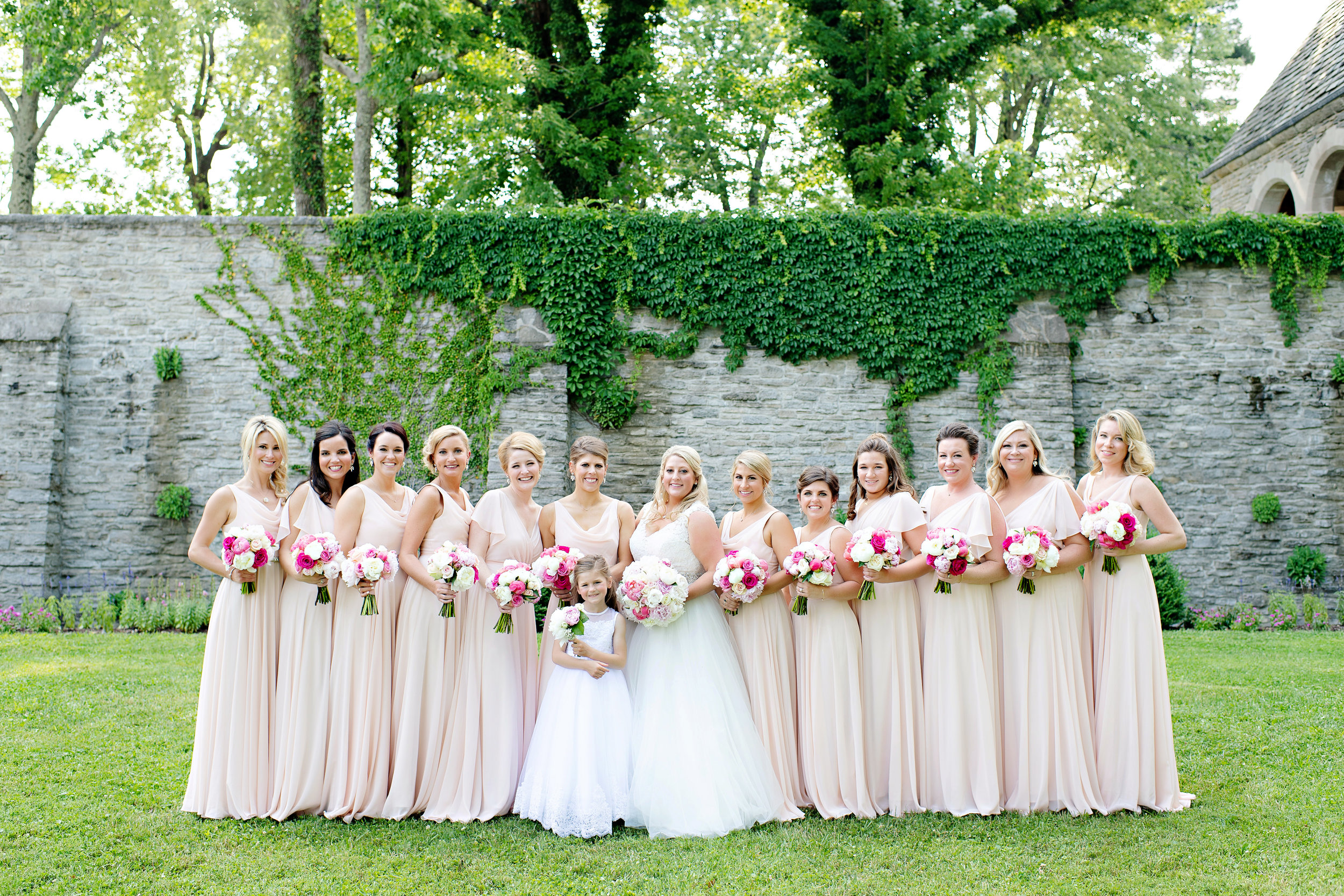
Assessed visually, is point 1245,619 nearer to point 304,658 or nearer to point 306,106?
point 304,658

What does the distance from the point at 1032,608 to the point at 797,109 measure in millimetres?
18612

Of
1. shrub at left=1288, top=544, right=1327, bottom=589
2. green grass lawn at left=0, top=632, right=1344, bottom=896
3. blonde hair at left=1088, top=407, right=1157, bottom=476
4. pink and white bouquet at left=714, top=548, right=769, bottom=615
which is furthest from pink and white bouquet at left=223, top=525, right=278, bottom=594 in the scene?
shrub at left=1288, top=544, right=1327, bottom=589

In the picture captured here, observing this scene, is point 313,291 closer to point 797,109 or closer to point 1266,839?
point 1266,839

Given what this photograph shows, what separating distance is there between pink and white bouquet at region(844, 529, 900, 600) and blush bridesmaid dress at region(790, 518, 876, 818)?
7.8 inches

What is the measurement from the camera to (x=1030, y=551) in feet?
16.0

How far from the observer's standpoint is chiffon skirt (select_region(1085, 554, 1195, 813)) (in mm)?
5059

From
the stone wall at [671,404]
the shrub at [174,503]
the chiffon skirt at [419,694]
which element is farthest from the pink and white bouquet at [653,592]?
the shrub at [174,503]

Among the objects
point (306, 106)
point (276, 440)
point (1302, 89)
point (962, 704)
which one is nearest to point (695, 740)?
point (962, 704)

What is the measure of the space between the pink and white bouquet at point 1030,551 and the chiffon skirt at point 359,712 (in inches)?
131

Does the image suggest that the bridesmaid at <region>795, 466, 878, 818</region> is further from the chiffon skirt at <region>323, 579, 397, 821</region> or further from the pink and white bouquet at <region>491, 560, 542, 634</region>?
the chiffon skirt at <region>323, 579, 397, 821</region>

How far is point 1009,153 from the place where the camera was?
18.2 m

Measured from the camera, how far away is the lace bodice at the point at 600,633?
507 cm

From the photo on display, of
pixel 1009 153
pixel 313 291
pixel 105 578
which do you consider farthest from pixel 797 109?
pixel 105 578

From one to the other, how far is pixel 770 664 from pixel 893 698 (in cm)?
68
